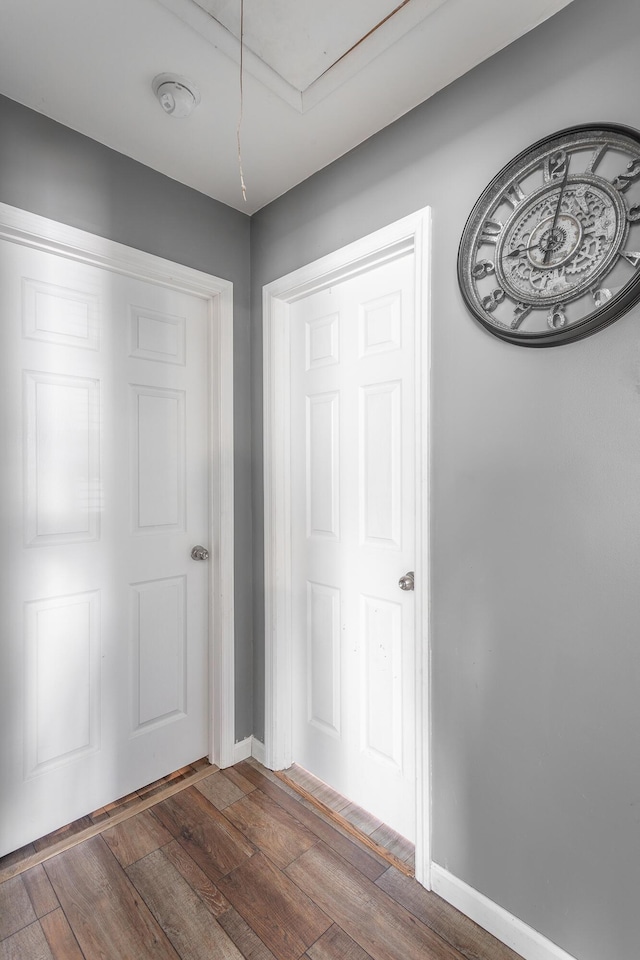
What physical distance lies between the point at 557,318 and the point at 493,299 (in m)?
0.19

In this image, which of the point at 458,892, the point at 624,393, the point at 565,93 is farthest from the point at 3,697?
the point at 565,93

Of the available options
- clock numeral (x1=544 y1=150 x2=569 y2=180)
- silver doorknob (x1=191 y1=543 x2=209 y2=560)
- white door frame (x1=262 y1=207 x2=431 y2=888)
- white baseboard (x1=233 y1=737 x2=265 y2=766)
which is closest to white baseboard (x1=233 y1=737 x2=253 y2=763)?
white baseboard (x1=233 y1=737 x2=265 y2=766)

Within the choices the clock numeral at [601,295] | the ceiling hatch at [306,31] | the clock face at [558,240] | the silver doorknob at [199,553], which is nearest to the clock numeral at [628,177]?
the clock face at [558,240]

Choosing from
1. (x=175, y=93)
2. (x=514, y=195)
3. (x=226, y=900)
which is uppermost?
(x=175, y=93)

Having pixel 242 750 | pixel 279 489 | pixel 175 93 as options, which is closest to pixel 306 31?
pixel 175 93

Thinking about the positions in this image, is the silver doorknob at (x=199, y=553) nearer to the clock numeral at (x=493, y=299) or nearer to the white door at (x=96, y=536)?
the white door at (x=96, y=536)

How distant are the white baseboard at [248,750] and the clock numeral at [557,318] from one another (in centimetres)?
194

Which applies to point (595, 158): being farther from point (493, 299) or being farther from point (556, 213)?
point (493, 299)

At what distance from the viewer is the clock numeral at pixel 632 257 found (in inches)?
41.5

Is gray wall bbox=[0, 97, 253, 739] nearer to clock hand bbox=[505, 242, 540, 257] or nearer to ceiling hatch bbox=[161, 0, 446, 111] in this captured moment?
ceiling hatch bbox=[161, 0, 446, 111]

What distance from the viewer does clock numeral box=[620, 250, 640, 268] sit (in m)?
1.05

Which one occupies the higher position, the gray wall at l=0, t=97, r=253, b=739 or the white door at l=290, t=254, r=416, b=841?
the gray wall at l=0, t=97, r=253, b=739

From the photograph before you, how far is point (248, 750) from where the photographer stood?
7.03 ft

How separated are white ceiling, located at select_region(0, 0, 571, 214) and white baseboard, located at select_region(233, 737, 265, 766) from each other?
2341 mm
